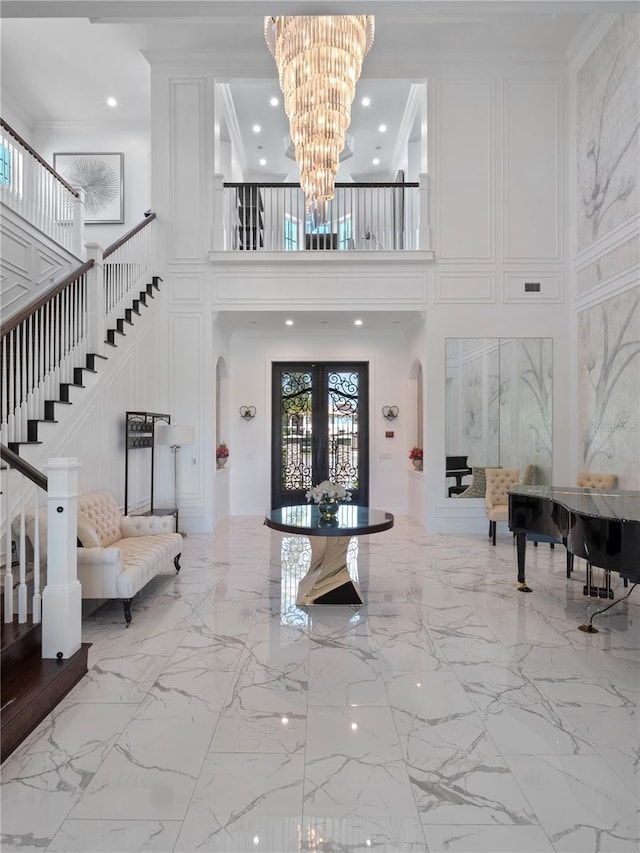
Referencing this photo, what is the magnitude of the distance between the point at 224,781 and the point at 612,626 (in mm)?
3288

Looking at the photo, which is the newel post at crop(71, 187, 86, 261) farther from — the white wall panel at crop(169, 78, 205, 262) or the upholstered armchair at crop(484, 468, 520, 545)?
the upholstered armchair at crop(484, 468, 520, 545)

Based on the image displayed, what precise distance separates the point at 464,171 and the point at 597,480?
197 inches

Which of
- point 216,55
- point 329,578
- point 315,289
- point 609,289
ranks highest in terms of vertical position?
point 216,55

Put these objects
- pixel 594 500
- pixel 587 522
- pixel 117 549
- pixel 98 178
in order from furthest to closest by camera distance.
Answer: pixel 98 178
pixel 594 500
pixel 117 549
pixel 587 522

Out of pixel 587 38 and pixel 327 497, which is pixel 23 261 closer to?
pixel 327 497

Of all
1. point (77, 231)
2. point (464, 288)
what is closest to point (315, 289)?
point (464, 288)

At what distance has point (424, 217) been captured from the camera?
24.8 feet

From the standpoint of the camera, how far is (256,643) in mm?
3547

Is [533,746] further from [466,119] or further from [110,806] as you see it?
[466,119]

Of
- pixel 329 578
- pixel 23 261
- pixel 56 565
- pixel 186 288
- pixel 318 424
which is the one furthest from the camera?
pixel 318 424

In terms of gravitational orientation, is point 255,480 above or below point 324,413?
below

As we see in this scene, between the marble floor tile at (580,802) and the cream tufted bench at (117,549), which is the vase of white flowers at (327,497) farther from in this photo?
the marble floor tile at (580,802)

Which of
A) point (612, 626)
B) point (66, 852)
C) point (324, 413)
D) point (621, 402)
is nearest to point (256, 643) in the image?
point (66, 852)

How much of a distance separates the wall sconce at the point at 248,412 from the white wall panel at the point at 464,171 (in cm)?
424
